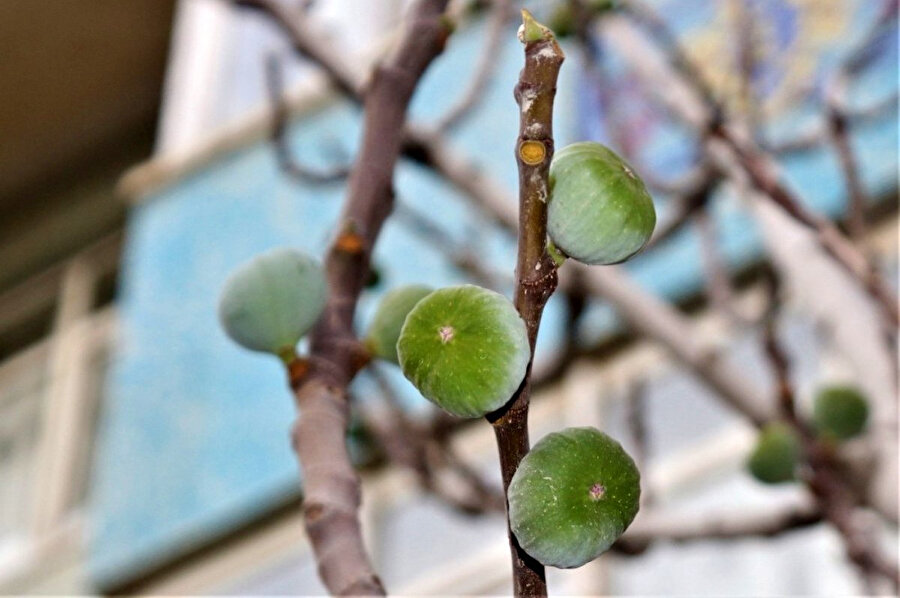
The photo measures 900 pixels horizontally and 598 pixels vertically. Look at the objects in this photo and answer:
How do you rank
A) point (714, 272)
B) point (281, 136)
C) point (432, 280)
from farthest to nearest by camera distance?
point (432, 280)
point (714, 272)
point (281, 136)

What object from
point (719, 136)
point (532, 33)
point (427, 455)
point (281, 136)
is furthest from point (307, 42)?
point (532, 33)

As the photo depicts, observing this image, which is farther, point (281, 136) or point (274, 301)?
point (281, 136)

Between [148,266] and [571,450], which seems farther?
[148,266]

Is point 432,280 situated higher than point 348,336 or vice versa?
point 432,280

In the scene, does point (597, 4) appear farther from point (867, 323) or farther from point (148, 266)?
point (148, 266)

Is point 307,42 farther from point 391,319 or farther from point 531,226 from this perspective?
point 531,226

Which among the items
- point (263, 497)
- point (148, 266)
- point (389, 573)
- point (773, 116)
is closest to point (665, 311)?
point (773, 116)

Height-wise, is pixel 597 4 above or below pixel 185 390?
below

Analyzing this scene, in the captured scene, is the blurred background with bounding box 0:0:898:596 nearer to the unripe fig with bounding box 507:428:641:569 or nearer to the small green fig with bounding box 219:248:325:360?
the small green fig with bounding box 219:248:325:360

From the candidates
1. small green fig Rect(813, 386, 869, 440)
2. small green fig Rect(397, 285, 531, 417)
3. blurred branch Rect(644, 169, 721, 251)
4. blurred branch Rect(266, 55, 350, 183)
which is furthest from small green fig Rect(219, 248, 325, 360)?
blurred branch Rect(644, 169, 721, 251)
